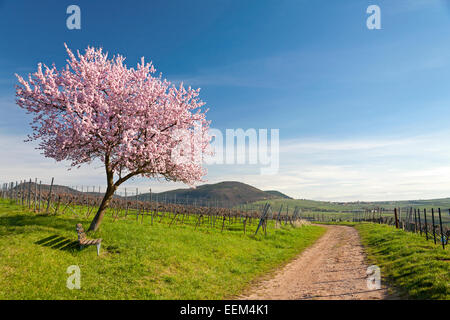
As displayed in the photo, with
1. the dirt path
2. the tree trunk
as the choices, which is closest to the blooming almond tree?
the tree trunk

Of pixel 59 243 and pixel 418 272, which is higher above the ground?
pixel 59 243

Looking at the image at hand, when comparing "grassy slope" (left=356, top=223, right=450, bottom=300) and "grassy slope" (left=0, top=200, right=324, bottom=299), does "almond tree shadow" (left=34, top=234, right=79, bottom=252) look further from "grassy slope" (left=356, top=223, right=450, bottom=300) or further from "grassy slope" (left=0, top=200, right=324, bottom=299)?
"grassy slope" (left=356, top=223, right=450, bottom=300)

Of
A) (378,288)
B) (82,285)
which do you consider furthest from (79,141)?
(378,288)

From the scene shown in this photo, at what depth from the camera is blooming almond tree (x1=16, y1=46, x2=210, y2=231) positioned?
1773 centimetres

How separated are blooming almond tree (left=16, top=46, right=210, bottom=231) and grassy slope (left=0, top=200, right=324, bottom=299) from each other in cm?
376

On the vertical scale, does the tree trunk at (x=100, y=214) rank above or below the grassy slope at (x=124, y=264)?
above

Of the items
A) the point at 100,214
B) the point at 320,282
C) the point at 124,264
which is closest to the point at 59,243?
the point at 100,214

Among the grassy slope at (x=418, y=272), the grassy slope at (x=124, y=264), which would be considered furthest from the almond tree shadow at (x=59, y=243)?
the grassy slope at (x=418, y=272)

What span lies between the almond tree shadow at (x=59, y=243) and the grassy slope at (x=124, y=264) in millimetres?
48

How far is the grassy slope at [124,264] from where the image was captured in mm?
10977

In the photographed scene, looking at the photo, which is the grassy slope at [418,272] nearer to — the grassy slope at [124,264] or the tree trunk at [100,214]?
the grassy slope at [124,264]

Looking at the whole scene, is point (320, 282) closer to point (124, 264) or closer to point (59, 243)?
point (124, 264)

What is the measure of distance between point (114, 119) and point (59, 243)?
8.39 meters

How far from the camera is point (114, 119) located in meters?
18.3
